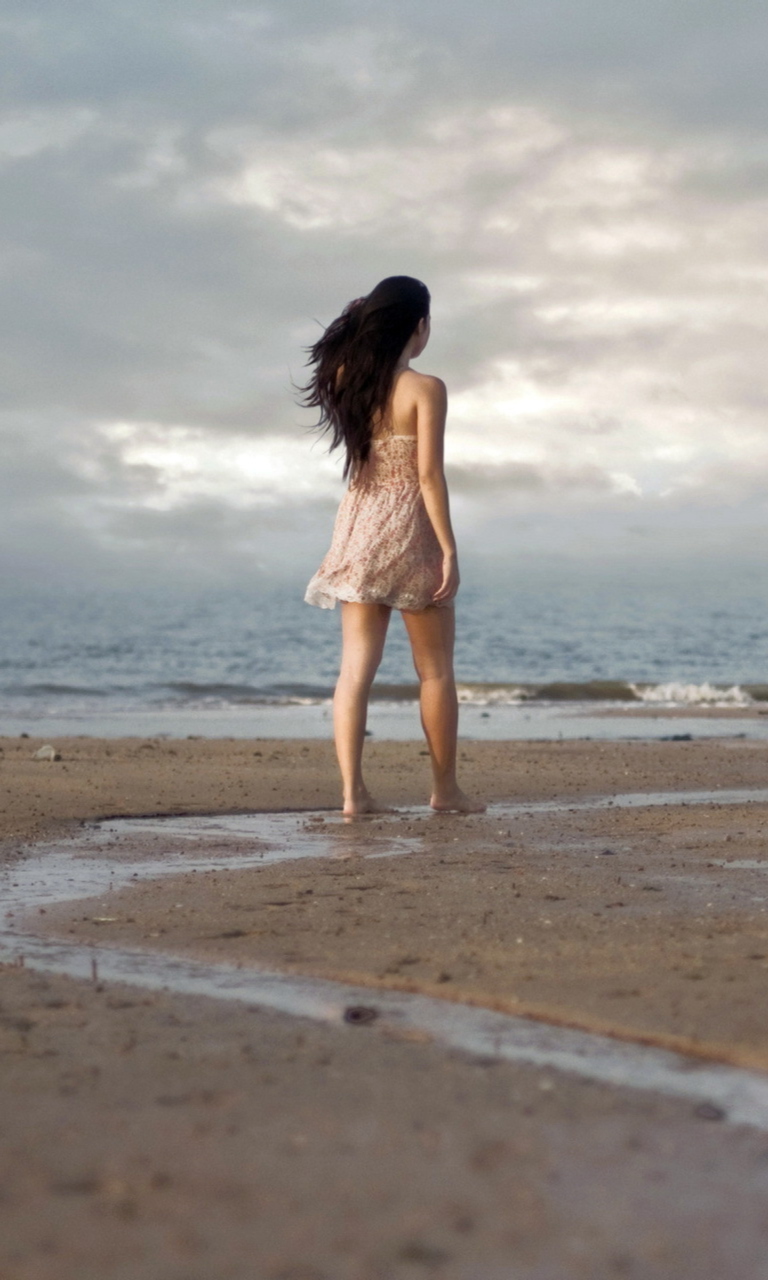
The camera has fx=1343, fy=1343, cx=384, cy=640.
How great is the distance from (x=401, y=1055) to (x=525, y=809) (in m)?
3.61

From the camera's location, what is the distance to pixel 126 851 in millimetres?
4152

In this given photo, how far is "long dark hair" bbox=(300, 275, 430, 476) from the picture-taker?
5148mm

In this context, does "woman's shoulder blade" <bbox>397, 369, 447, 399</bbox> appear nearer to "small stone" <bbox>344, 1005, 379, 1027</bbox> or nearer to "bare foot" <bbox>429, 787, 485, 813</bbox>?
"bare foot" <bbox>429, 787, 485, 813</bbox>

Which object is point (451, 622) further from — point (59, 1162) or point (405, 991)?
point (59, 1162)

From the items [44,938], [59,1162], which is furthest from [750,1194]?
[44,938]

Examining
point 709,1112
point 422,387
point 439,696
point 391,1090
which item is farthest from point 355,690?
point 709,1112

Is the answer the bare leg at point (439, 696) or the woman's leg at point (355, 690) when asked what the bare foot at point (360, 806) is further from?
the bare leg at point (439, 696)

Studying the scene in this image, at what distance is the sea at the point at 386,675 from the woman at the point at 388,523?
5.56m

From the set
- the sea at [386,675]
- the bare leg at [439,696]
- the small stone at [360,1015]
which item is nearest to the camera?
the small stone at [360,1015]

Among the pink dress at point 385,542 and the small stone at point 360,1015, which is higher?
the pink dress at point 385,542

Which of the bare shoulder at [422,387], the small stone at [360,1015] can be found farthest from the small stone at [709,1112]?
the bare shoulder at [422,387]

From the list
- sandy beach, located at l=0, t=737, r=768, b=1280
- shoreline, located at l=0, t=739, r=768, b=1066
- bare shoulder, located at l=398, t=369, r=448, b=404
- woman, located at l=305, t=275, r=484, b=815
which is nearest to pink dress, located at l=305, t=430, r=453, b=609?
woman, located at l=305, t=275, r=484, b=815

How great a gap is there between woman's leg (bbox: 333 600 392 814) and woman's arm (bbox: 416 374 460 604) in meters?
0.29

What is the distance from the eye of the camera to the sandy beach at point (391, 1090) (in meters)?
1.30
